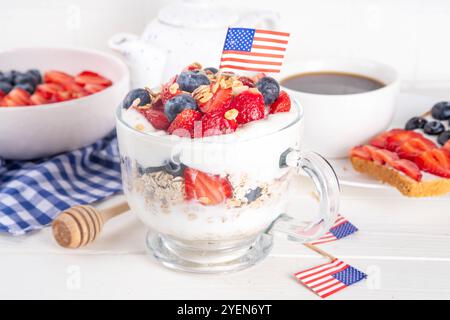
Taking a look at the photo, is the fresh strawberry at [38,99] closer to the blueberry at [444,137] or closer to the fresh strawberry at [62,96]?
the fresh strawberry at [62,96]

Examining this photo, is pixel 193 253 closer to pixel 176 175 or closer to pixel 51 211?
pixel 176 175

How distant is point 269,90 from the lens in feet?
3.18

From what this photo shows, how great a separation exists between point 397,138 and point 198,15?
491 millimetres

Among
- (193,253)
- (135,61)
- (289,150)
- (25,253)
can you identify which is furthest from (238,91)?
(135,61)

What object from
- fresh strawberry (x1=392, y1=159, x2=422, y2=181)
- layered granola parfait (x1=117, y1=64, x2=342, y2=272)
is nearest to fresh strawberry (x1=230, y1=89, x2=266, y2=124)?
layered granola parfait (x1=117, y1=64, x2=342, y2=272)

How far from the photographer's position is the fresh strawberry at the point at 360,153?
49.6 inches

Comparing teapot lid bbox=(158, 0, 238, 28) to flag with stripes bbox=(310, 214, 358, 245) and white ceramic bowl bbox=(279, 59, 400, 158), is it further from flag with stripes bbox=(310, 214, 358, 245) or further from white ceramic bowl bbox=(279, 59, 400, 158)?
flag with stripes bbox=(310, 214, 358, 245)

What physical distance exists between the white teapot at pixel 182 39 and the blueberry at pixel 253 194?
0.55 meters

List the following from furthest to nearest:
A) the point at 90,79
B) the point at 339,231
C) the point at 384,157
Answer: the point at 90,79
the point at 384,157
the point at 339,231

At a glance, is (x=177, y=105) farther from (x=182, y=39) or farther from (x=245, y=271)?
(x=182, y=39)

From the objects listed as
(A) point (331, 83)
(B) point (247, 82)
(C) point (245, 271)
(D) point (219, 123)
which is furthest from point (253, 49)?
(A) point (331, 83)

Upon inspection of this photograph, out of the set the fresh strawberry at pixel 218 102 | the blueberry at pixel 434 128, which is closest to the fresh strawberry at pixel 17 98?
the fresh strawberry at pixel 218 102

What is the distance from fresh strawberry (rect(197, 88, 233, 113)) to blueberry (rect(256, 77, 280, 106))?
0.05 metres

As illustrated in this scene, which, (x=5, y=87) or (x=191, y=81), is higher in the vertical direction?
(x=191, y=81)
